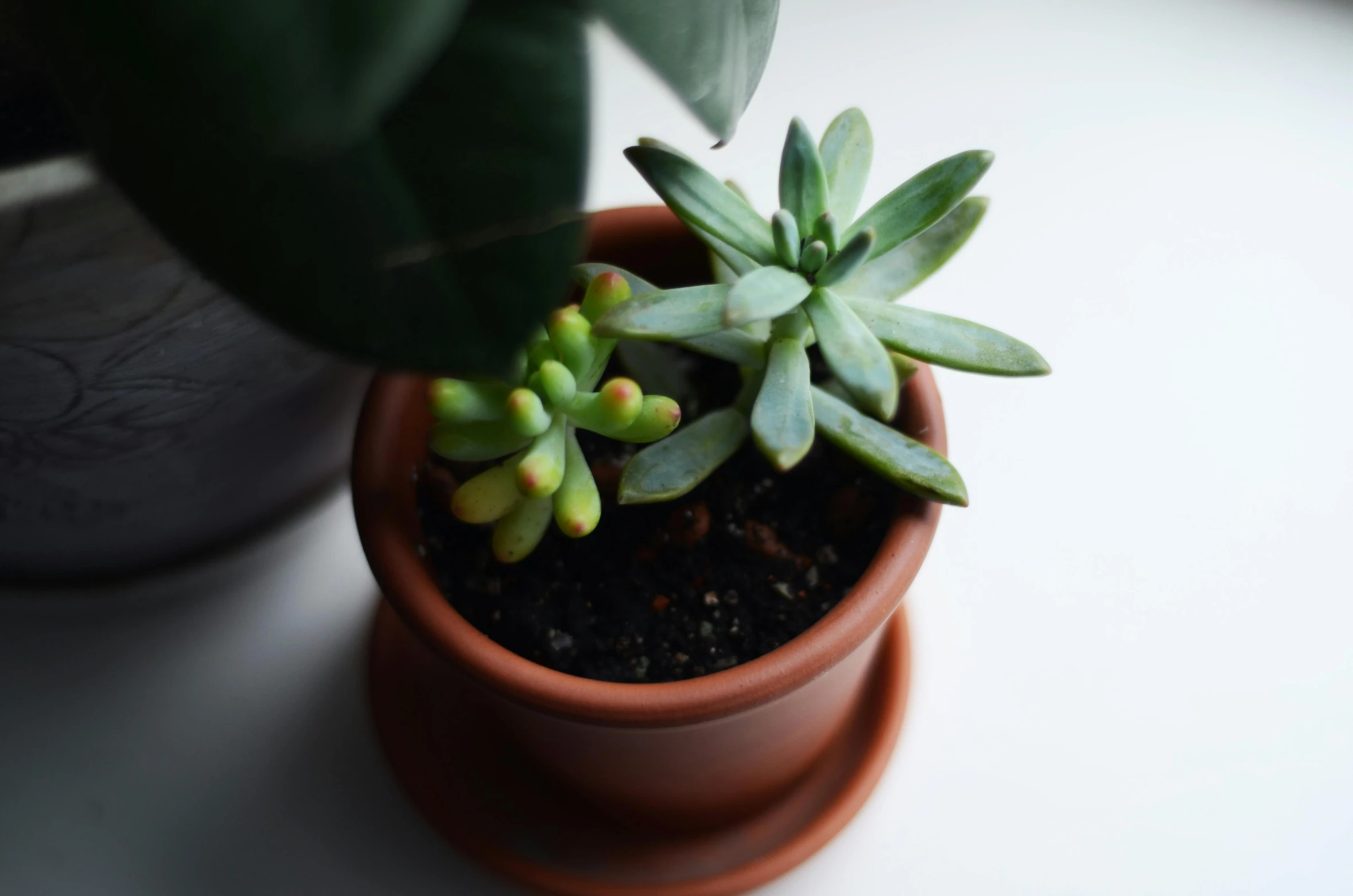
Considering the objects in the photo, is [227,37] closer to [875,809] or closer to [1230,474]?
[875,809]

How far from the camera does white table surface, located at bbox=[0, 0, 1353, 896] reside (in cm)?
79

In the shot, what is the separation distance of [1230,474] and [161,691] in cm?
86

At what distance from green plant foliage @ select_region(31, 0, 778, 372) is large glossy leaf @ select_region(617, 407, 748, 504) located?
0.72 ft

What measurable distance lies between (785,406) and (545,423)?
0.40 ft

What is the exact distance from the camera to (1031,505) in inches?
36.5

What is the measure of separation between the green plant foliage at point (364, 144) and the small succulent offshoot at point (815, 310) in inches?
6.1

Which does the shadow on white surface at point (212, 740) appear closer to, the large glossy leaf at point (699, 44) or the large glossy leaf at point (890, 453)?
the large glossy leaf at point (890, 453)

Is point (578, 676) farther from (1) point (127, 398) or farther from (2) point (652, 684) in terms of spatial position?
(1) point (127, 398)

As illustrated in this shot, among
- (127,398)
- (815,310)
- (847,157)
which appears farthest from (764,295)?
(127,398)

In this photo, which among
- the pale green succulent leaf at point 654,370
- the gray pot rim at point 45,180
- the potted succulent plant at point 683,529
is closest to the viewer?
the gray pot rim at point 45,180

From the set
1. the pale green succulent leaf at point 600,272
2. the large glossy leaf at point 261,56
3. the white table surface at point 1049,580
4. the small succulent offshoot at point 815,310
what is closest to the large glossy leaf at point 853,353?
the small succulent offshoot at point 815,310

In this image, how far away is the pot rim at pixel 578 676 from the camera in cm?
57

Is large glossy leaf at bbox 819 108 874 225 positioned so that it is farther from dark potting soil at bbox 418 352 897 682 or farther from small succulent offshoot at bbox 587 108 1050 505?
dark potting soil at bbox 418 352 897 682

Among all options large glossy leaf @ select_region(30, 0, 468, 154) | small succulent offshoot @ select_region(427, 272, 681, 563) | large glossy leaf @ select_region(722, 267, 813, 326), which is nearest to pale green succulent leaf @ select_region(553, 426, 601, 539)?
small succulent offshoot @ select_region(427, 272, 681, 563)
